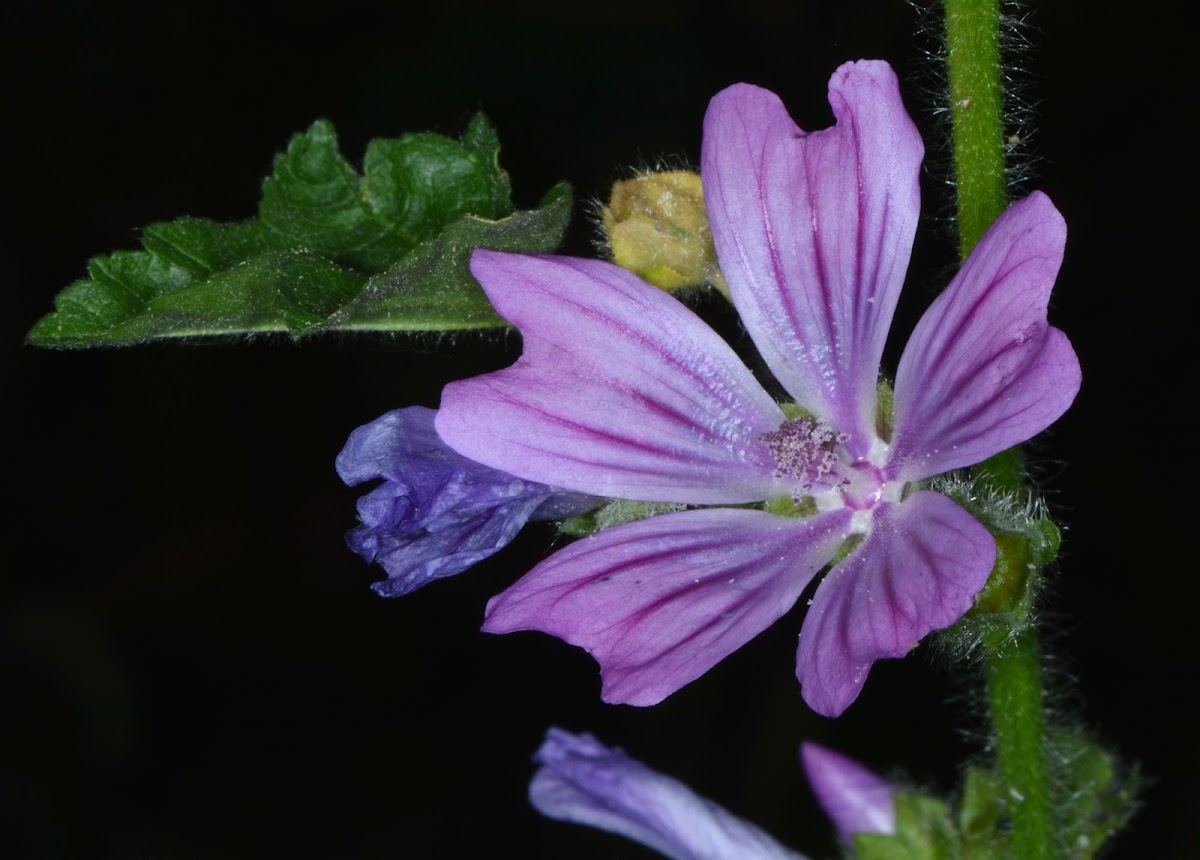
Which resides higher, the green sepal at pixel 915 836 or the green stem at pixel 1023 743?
the green stem at pixel 1023 743

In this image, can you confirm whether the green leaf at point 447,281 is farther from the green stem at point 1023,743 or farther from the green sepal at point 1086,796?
the green sepal at point 1086,796

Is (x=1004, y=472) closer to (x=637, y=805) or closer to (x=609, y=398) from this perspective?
(x=609, y=398)

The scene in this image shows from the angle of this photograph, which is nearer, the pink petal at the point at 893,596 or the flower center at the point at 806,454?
the pink petal at the point at 893,596

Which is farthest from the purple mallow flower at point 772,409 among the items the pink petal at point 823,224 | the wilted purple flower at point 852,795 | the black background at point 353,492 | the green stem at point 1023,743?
the black background at point 353,492

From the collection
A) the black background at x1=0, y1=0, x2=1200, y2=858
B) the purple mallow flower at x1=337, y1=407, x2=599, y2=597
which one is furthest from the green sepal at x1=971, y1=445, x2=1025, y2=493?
the black background at x1=0, y1=0, x2=1200, y2=858

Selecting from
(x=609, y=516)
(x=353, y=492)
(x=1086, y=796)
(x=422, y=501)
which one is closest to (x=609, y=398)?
(x=609, y=516)
